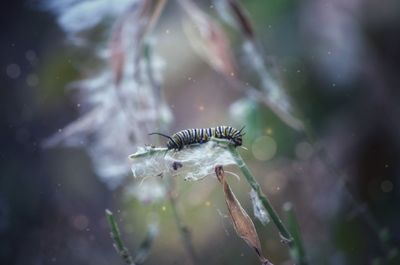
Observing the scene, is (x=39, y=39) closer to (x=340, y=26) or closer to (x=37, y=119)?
(x=37, y=119)

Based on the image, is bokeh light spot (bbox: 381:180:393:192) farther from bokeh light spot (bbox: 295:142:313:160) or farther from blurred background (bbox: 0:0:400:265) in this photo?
bokeh light spot (bbox: 295:142:313:160)

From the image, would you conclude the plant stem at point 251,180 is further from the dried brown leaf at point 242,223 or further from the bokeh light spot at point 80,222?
the bokeh light spot at point 80,222

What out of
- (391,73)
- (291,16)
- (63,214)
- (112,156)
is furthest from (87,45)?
(391,73)

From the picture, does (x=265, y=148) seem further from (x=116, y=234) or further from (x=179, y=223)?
(x=116, y=234)

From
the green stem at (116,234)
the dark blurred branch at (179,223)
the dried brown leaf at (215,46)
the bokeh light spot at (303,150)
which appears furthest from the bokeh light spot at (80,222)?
the green stem at (116,234)

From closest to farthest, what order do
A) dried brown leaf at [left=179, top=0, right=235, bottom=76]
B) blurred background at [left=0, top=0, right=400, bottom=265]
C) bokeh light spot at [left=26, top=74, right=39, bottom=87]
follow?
dried brown leaf at [left=179, top=0, right=235, bottom=76] → blurred background at [left=0, top=0, right=400, bottom=265] → bokeh light spot at [left=26, top=74, right=39, bottom=87]

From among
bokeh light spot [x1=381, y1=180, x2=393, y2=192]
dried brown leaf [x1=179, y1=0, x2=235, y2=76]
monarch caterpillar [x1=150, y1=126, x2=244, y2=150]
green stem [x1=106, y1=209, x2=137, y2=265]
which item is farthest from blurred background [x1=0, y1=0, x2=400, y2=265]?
monarch caterpillar [x1=150, y1=126, x2=244, y2=150]

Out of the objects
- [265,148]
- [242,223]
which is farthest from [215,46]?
[265,148]
